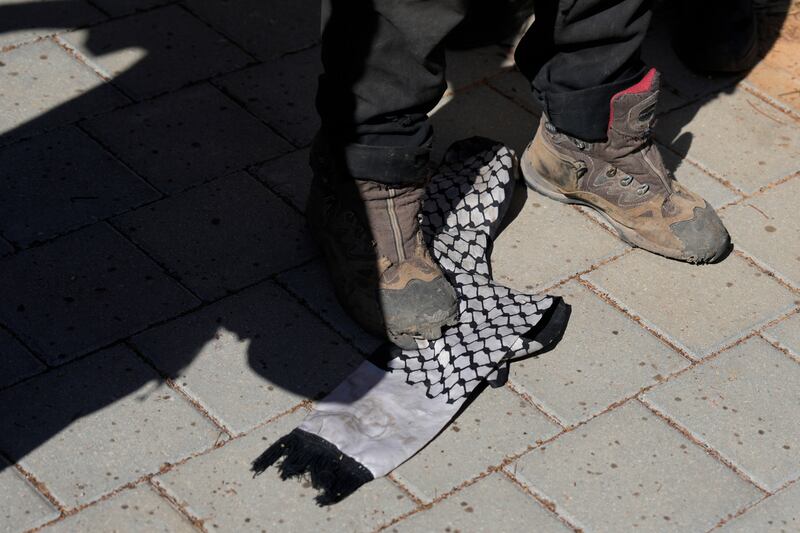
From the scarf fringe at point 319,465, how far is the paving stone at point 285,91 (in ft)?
3.49

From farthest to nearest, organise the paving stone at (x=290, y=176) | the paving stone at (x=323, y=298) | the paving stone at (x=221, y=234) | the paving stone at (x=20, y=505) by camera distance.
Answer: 1. the paving stone at (x=290, y=176)
2. the paving stone at (x=221, y=234)
3. the paving stone at (x=323, y=298)
4. the paving stone at (x=20, y=505)

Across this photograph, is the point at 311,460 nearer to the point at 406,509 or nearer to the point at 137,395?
the point at 406,509

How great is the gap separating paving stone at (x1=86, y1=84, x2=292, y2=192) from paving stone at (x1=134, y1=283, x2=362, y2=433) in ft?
1.59

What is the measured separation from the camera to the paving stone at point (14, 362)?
2.38 m

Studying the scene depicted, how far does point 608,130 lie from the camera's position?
284 centimetres

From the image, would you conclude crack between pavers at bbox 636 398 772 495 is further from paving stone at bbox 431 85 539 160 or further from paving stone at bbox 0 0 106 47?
paving stone at bbox 0 0 106 47

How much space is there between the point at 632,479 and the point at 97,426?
3.46 ft

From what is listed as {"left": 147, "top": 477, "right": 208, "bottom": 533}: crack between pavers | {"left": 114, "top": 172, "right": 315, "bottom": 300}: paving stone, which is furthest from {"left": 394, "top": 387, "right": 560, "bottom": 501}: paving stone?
{"left": 114, "top": 172, "right": 315, "bottom": 300}: paving stone

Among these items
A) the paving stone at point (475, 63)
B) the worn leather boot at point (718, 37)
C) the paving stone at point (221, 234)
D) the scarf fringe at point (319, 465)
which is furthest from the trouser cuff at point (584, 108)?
the scarf fringe at point (319, 465)

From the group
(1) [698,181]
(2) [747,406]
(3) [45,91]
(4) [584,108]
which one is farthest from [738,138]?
(3) [45,91]

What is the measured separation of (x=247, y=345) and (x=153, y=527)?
1.66 ft

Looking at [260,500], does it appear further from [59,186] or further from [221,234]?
[59,186]

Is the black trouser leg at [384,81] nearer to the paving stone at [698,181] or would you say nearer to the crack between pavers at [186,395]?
the crack between pavers at [186,395]

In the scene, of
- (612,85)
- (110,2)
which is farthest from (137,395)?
(110,2)
